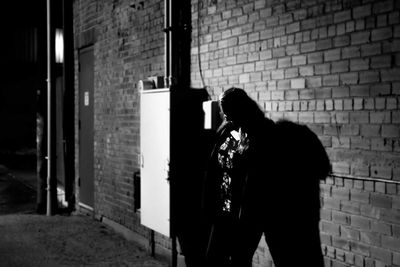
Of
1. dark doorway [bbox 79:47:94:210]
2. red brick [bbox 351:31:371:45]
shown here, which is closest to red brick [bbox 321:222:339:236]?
red brick [bbox 351:31:371:45]

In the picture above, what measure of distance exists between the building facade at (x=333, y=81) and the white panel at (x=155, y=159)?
552 millimetres

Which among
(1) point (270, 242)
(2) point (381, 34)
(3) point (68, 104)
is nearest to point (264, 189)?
(1) point (270, 242)

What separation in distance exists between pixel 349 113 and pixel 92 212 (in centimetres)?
590

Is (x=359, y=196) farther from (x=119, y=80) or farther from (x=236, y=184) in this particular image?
(x=119, y=80)

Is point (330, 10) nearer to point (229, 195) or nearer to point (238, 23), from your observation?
point (238, 23)

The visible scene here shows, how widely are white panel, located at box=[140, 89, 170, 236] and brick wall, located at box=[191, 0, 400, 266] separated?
3.41 ft

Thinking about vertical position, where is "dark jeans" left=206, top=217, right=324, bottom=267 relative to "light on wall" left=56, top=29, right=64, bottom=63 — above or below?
below

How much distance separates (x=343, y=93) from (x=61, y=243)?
4660 millimetres

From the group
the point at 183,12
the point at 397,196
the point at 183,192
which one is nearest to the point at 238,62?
the point at 183,12

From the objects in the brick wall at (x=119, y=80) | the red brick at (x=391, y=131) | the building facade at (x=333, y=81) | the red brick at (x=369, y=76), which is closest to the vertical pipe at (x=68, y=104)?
the brick wall at (x=119, y=80)

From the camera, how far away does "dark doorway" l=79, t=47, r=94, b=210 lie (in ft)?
27.9

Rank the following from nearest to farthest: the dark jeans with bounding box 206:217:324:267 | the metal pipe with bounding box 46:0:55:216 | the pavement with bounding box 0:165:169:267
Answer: the dark jeans with bounding box 206:217:324:267
the pavement with bounding box 0:165:169:267
the metal pipe with bounding box 46:0:55:216

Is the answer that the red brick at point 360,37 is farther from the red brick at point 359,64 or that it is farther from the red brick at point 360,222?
the red brick at point 360,222

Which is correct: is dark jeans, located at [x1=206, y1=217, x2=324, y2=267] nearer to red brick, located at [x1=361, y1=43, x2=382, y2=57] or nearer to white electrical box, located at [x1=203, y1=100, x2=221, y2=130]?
white electrical box, located at [x1=203, y1=100, x2=221, y2=130]
